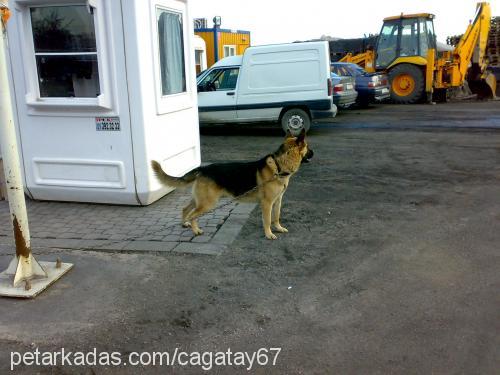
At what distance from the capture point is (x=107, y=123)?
20.9 ft

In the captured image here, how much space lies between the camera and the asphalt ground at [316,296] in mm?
3391

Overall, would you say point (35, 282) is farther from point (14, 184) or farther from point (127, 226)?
point (127, 226)

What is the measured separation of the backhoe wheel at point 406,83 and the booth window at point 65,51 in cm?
1688

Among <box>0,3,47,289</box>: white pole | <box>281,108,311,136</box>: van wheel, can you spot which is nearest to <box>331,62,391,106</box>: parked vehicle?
<box>281,108,311,136</box>: van wheel

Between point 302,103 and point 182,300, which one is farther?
point 302,103

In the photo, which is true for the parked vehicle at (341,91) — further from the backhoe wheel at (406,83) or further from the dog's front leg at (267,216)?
the dog's front leg at (267,216)

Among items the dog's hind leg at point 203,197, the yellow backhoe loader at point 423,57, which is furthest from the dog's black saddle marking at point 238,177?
the yellow backhoe loader at point 423,57

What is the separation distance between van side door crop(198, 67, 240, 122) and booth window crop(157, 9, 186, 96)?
581 centimetres

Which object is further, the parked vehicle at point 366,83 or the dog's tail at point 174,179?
the parked vehicle at point 366,83

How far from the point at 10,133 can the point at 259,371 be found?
2.96 metres

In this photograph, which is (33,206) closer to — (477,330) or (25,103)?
(25,103)

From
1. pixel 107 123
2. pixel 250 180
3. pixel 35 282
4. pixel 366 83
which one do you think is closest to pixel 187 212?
pixel 250 180

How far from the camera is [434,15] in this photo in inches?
811

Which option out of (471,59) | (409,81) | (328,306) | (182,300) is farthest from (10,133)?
(471,59)
